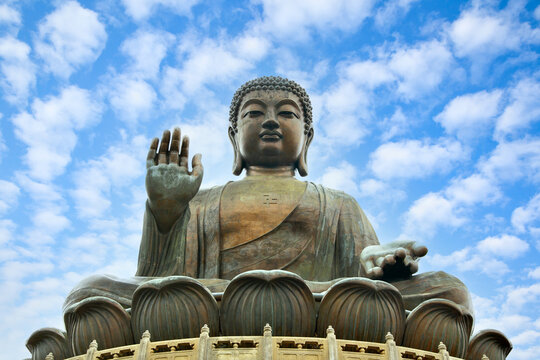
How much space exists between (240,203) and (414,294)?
3.06 m

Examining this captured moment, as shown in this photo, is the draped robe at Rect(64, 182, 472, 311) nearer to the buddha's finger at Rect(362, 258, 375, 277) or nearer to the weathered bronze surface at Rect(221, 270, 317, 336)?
the buddha's finger at Rect(362, 258, 375, 277)

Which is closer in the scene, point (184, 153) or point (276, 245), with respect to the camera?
point (184, 153)

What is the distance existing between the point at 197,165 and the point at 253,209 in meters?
1.55

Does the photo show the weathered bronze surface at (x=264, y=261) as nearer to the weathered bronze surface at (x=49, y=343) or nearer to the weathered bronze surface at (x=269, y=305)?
the weathered bronze surface at (x=269, y=305)

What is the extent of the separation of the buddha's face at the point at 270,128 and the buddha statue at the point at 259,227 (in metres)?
0.01

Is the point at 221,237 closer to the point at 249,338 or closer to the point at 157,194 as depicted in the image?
the point at 157,194

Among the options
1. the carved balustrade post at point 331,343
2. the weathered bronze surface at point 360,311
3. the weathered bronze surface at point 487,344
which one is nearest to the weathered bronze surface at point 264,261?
the weathered bronze surface at point 360,311

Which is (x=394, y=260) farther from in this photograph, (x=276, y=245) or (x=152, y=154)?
(x=152, y=154)

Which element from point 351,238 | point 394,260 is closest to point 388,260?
point 394,260

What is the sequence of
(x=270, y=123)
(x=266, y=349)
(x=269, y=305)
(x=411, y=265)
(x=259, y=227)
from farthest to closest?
(x=270, y=123) → (x=259, y=227) → (x=411, y=265) → (x=269, y=305) → (x=266, y=349)

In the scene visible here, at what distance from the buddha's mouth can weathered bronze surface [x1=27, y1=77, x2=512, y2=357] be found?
0.02 m

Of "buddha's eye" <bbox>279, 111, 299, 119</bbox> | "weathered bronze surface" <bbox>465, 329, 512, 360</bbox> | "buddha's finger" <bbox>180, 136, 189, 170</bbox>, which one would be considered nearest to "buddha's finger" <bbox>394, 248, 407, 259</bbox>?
"weathered bronze surface" <bbox>465, 329, 512, 360</bbox>

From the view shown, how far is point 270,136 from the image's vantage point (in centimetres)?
1155

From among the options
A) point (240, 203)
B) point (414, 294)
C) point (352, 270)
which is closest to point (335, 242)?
point (352, 270)
